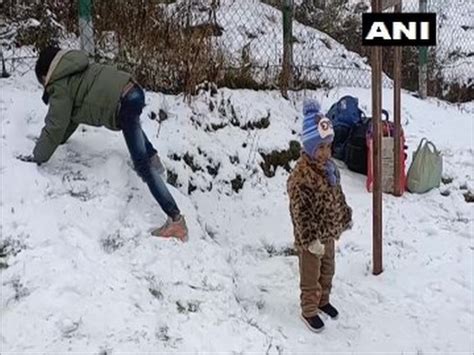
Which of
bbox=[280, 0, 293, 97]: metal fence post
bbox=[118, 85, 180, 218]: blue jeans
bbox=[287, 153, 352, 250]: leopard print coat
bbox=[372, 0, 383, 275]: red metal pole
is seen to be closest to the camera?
bbox=[287, 153, 352, 250]: leopard print coat

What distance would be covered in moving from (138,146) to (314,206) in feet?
4.10

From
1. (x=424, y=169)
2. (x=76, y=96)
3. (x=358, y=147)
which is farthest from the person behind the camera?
(x=358, y=147)

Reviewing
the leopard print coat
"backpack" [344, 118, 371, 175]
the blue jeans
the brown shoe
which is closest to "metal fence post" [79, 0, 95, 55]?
the blue jeans

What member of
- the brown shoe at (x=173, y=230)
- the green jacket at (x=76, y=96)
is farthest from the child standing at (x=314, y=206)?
the green jacket at (x=76, y=96)

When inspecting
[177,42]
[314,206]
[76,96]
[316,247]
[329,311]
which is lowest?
[329,311]

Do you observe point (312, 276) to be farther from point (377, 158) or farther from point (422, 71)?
point (422, 71)

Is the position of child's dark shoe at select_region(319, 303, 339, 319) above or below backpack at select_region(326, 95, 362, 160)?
below

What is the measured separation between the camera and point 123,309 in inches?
147

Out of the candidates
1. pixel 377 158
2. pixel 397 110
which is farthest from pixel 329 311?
pixel 397 110

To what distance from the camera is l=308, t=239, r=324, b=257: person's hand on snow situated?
4.04 m

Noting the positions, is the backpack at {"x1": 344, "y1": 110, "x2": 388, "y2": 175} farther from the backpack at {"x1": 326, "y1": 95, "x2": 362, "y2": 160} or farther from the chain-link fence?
the chain-link fence

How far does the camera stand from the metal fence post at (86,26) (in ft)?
19.6

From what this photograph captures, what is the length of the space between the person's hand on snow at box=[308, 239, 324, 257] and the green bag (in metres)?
2.46

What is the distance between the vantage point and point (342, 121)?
257 inches
